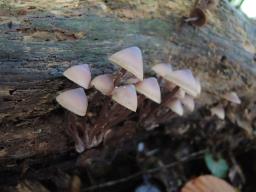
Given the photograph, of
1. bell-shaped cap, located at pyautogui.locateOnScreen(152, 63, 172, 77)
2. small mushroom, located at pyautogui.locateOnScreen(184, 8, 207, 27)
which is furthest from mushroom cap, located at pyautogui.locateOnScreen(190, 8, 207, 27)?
bell-shaped cap, located at pyautogui.locateOnScreen(152, 63, 172, 77)

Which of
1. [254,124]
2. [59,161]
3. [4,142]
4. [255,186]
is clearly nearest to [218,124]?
[254,124]

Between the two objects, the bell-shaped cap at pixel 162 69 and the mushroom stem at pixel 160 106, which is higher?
the bell-shaped cap at pixel 162 69

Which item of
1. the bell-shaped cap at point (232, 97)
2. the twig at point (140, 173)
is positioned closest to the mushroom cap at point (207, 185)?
the twig at point (140, 173)

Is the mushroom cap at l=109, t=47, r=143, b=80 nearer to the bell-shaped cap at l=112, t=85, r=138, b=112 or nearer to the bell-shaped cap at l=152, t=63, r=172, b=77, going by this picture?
the bell-shaped cap at l=112, t=85, r=138, b=112

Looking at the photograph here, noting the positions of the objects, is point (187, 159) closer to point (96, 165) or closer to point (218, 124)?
point (218, 124)

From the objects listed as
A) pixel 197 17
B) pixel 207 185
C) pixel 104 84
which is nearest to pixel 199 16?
pixel 197 17

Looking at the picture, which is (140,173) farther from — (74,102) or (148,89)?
(74,102)

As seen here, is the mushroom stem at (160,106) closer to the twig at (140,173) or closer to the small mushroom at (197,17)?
the small mushroom at (197,17)
